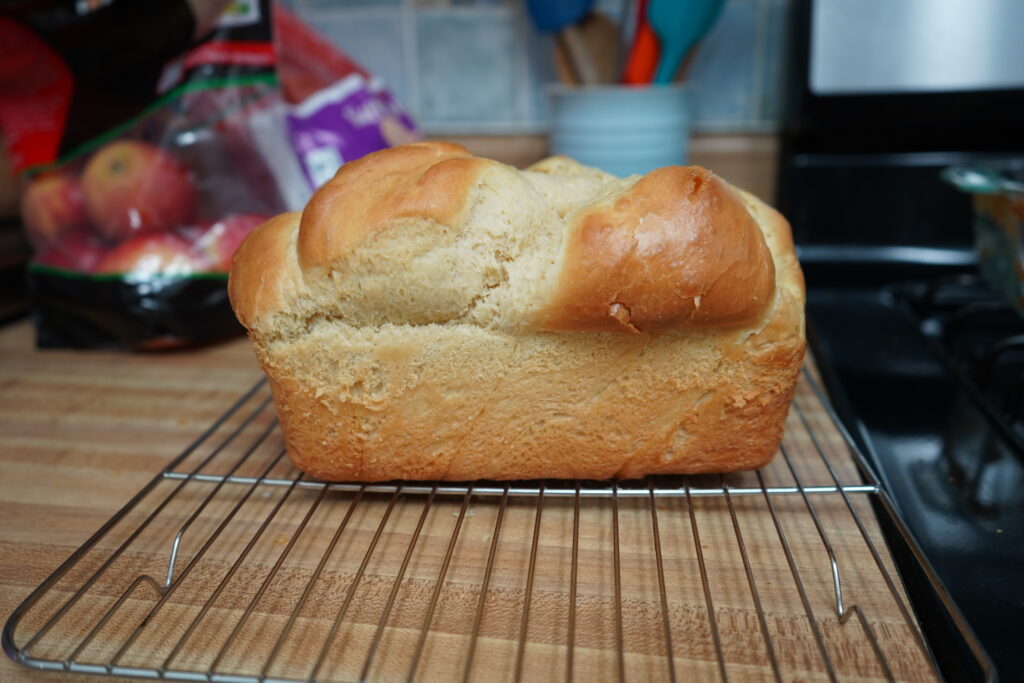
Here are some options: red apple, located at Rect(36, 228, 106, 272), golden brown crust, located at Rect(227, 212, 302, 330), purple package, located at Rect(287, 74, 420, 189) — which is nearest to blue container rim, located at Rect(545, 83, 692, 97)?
purple package, located at Rect(287, 74, 420, 189)

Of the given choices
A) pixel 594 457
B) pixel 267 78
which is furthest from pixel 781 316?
pixel 267 78

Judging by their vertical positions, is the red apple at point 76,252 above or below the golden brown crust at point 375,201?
below

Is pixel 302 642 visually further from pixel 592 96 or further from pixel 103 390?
pixel 592 96

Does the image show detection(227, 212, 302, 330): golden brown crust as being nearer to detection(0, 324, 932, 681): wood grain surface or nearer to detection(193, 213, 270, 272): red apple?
detection(0, 324, 932, 681): wood grain surface

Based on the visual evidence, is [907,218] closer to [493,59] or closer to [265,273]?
[493,59]

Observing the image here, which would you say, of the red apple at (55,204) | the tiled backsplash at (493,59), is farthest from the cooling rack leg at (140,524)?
the tiled backsplash at (493,59)

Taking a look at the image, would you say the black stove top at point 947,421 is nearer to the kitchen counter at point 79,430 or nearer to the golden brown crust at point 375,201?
the golden brown crust at point 375,201

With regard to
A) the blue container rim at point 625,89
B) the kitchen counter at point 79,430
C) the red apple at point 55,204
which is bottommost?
the kitchen counter at point 79,430
